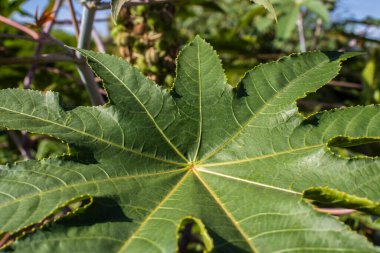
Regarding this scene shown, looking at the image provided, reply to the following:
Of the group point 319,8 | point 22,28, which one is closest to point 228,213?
point 22,28

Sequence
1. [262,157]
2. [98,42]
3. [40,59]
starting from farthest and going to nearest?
1. [98,42]
2. [40,59]
3. [262,157]

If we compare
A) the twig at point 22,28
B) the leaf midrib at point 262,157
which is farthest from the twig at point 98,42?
the leaf midrib at point 262,157

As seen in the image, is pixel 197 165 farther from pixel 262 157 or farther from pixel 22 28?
pixel 22 28

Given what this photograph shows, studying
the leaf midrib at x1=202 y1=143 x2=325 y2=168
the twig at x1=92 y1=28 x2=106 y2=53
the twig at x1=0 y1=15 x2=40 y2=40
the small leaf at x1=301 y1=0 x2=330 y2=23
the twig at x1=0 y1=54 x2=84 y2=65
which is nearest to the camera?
the leaf midrib at x1=202 y1=143 x2=325 y2=168

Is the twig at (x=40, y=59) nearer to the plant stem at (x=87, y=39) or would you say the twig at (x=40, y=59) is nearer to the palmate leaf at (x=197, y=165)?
the plant stem at (x=87, y=39)

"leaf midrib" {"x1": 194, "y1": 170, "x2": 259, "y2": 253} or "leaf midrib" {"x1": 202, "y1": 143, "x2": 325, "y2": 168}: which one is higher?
"leaf midrib" {"x1": 202, "y1": 143, "x2": 325, "y2": 168}

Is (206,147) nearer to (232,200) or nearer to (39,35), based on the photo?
(232,200)

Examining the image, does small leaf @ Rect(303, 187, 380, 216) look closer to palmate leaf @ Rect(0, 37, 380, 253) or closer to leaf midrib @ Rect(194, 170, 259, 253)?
palmate leaf @ Rect(0, 37, 380, 253)

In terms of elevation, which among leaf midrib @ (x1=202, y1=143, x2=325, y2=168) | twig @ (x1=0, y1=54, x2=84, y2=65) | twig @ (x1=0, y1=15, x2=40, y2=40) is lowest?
leaf midrib @ (x1=202, y1=143, x2=325, y2=168)

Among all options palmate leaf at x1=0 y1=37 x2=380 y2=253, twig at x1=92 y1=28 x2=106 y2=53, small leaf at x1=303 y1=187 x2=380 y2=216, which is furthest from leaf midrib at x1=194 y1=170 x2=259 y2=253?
twig at x1=92 y1=28 x2=106 y2=53
